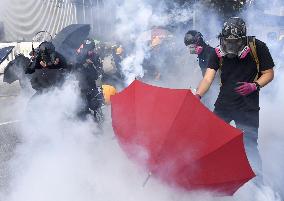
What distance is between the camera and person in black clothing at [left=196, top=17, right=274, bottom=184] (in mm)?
4441

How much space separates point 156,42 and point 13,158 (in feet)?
19.4

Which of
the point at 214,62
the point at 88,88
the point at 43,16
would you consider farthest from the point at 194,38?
the point at 43,16

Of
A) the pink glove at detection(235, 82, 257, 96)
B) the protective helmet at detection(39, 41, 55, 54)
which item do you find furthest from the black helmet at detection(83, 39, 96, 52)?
the pink glove at detection(235, 82, 257, 96)

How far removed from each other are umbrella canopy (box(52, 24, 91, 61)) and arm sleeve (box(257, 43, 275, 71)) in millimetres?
3730

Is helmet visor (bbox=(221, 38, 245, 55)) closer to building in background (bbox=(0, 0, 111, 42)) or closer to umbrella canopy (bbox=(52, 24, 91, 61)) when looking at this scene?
umbrella canopy (bbox=(52, 24, 91, 61))

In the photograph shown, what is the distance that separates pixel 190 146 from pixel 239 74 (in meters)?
1.39

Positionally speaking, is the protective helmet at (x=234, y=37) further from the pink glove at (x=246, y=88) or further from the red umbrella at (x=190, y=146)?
the red umbrella at (x=190, y=146)

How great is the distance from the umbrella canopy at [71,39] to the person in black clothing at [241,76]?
335cm

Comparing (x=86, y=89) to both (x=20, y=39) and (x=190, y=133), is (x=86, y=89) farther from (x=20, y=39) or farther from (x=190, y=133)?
(x=20, y=39)

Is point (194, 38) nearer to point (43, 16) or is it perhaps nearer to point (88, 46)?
point (88, 46)

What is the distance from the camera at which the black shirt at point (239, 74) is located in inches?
177

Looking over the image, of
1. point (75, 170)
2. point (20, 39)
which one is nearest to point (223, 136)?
point (75, 170)

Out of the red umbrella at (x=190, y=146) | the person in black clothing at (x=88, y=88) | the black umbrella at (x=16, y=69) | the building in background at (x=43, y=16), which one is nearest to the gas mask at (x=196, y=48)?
the person in black clothing at (x=88, y=88)

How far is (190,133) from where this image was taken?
354 centimetres
